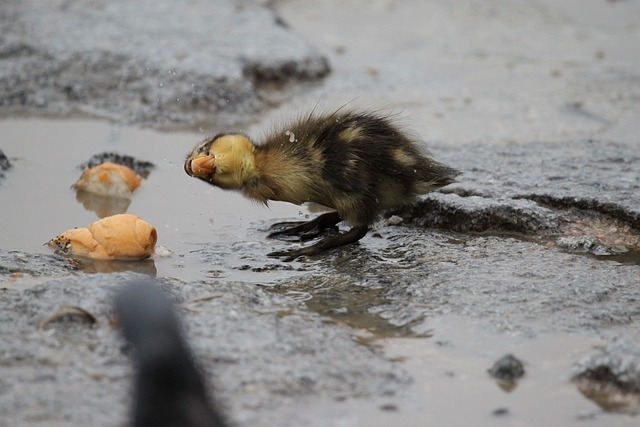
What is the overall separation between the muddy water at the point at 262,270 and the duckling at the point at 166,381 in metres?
0.49

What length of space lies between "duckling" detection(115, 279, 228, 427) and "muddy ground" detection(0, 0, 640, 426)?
36 centimetres

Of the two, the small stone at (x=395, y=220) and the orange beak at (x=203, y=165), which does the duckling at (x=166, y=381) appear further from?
the small stone at (x=395, y=220)

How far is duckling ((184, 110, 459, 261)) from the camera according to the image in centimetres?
435

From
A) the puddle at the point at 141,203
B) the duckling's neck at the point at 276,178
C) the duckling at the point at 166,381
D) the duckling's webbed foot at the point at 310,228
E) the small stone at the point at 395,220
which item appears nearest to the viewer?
the duckling at the point at 166,381

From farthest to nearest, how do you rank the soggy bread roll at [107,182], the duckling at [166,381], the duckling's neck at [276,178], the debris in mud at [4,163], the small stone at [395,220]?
the debris in mud at [4,163] → the soggy bread roll at [107,182] → the small stone at [395,220] → the duckling's neck at [276,178] → the duckling at [166,381]

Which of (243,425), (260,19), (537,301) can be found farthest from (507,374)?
(260,19)

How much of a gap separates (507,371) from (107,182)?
9.22 ft

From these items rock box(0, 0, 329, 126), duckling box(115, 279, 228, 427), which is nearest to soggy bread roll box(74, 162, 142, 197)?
rock box(0, 0, 329, 126)

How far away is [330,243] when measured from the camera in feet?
14.5

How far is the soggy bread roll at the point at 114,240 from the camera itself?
4.24 m

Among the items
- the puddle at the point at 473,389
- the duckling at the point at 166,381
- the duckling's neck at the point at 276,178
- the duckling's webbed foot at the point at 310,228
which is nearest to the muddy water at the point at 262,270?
the puddle at the point at 473,389

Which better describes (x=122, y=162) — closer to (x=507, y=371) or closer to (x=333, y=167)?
(x=333, y=167)

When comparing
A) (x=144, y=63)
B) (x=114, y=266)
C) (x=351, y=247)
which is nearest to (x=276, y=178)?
(x=351, y=247)

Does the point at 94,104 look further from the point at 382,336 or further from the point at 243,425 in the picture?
the point at 243,425
